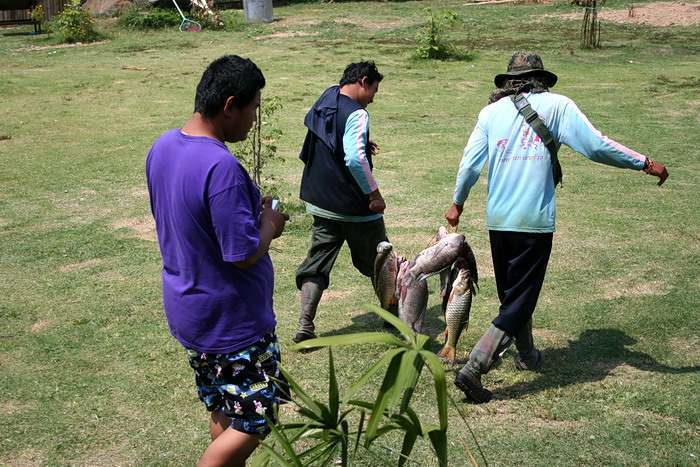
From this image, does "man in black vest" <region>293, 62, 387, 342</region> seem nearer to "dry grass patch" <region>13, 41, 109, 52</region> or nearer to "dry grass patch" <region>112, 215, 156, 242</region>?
"dry grass patch" <region>112, 215, 156, 242</region>

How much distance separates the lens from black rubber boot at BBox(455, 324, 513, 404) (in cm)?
486

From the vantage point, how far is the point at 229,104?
3.29m

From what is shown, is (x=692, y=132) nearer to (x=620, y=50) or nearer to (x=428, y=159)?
(x=428, y=159)

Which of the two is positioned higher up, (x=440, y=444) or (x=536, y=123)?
(x=536, y=123)

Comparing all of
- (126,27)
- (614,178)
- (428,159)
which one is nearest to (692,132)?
(614,178)

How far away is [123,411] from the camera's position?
4.93 metres

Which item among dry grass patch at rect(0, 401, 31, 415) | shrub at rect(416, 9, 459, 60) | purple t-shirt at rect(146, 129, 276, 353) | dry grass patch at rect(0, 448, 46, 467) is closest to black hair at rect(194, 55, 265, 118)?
purple t-shirt at rect(146, 129, 276, 353)

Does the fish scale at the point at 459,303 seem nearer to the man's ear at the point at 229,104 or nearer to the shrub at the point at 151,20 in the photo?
the man's ear at the point at 229,104

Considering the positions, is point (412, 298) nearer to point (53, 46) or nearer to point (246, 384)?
point (246, 384)

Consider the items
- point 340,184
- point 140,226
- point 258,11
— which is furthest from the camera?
point 258,11

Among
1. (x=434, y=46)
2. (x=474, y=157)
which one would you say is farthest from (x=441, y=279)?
(x=434, y=46)

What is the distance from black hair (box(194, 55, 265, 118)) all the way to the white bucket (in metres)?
20.5

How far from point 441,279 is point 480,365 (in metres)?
0.66

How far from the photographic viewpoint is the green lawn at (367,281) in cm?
466
